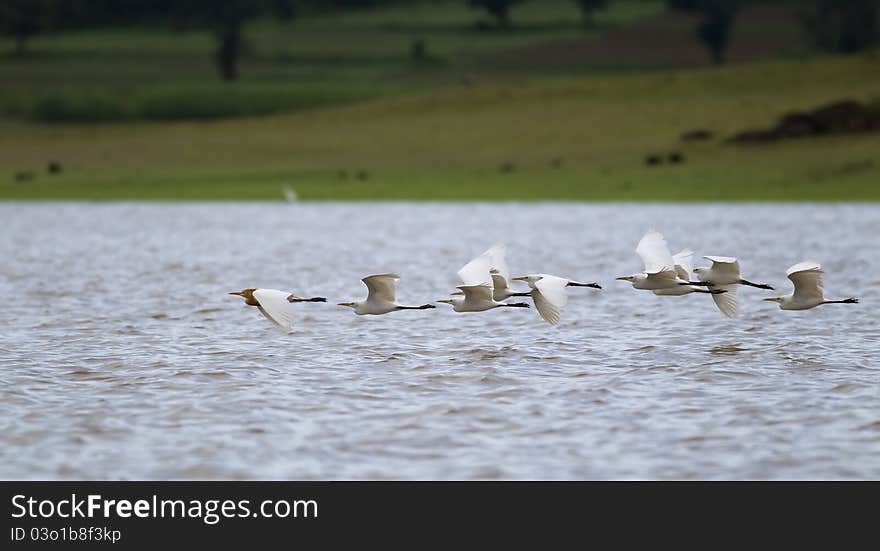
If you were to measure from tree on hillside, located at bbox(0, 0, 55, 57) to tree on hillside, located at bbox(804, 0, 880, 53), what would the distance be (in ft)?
174

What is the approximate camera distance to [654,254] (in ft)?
56.0

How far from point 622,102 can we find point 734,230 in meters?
29.5

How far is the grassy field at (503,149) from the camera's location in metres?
47.1

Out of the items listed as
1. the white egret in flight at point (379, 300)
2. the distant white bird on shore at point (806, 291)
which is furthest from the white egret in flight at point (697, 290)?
the white egret in flight at point (379, 300)

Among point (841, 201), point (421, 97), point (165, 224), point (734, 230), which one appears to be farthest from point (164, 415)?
point (421, 97)

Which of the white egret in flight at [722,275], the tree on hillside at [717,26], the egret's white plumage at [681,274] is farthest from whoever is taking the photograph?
the tree on hillside at [717,26]

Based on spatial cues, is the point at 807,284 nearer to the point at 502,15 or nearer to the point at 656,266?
the point at 656,266

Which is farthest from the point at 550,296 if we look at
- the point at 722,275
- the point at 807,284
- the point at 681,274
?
the point at 807,284

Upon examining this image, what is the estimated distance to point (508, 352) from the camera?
1745cm

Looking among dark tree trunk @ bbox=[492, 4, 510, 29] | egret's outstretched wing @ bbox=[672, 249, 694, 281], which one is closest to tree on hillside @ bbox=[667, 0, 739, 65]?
dark tree trunk @ bbox=[492, 4, 510, 29]

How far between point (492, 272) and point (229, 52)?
90.3m

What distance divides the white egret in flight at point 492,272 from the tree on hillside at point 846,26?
92.7 metres

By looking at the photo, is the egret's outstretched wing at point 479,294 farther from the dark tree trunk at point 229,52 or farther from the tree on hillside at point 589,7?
the tree on hillside at point 589,7

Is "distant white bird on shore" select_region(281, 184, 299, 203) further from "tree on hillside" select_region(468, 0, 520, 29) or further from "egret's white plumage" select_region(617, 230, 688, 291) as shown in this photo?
"tree on hillside" select_region(468, 0, 520, 29)
